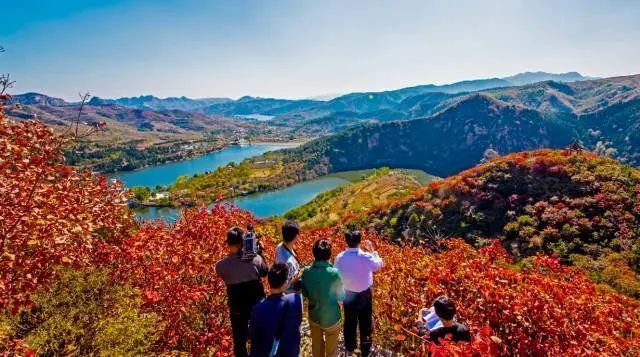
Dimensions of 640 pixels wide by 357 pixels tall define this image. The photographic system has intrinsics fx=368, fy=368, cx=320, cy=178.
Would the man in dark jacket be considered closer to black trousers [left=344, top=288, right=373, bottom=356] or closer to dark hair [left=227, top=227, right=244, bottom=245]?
dark hair [left=227, top=227, right=244, bottom=245]

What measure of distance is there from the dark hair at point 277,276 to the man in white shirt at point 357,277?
7.65ft

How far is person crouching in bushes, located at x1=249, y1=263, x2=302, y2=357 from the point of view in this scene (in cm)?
476

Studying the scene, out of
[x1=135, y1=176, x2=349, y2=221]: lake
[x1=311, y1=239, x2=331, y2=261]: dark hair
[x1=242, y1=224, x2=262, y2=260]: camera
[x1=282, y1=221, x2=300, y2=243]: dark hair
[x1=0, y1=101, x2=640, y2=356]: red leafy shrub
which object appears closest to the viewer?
[x1=0, y1=101, x2=640, y2=356]: red leafy shrub

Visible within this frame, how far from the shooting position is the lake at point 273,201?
136 metres

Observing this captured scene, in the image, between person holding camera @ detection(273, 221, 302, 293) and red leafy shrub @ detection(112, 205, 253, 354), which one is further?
red leafy shrub @ detection(112, 205, 253, 354)

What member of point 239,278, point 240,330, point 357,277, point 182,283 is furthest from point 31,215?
point 357,277

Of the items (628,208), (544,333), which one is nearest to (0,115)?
(544,333)

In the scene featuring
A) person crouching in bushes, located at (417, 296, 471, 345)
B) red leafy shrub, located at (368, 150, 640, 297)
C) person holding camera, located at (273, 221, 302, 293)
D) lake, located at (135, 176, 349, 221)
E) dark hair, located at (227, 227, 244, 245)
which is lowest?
lake, located at (135, 176, 349, 221)

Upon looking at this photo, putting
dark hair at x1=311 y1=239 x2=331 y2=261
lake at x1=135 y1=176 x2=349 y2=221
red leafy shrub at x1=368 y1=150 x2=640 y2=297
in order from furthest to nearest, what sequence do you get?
lake at x1=135 y1=176 x2=349 y2=221, red leafy shrub at x1=368 y1=150 x2=640 y2=297, dark hair at x1=311 y1=239 x2=331 y2=261

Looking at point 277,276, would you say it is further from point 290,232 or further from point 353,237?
point 353,237

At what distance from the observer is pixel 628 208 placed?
28.1 m

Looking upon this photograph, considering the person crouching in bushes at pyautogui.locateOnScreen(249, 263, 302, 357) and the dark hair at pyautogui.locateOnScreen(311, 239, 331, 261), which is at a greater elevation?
the dark hair at pyautogui.locateOnScreen(311, 239, 331, 261)

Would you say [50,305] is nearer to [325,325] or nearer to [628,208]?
[325,325]

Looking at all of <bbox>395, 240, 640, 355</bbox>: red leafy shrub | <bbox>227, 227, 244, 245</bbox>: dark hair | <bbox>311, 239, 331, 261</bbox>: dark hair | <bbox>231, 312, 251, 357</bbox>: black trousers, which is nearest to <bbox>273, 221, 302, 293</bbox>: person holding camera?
<bbox>311, 239, 331, 261</bbox>: dark hair
